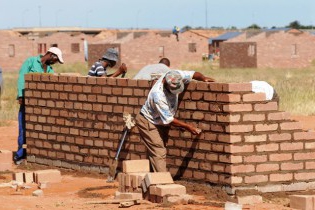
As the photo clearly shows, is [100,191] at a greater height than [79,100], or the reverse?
[79,100]

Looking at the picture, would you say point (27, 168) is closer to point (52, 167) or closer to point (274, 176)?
point (52, 167)

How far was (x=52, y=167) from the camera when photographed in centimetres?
1207

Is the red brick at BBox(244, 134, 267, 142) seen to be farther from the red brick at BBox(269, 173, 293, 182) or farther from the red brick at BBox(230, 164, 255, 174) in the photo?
the red brick at BBox(269, 173, 293, 182)

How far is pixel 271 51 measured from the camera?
53.4 metres

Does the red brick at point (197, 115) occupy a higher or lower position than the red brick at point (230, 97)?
lower

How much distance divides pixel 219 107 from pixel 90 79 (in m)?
2.50

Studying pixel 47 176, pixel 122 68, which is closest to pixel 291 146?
pixel 47 176

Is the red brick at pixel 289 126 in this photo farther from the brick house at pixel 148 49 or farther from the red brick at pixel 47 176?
the brick house at pixel 148 49

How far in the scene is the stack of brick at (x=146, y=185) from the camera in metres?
8.76

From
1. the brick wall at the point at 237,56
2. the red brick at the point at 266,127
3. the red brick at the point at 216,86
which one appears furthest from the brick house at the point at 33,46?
the red brick at the point at 266,127

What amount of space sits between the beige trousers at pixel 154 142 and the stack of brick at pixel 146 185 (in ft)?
0.46

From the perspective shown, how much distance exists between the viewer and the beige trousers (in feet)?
32.0

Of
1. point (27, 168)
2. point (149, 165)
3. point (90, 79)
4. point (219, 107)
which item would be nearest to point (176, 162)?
point (149, 165)

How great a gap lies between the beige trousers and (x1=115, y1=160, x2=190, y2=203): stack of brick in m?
0.14
